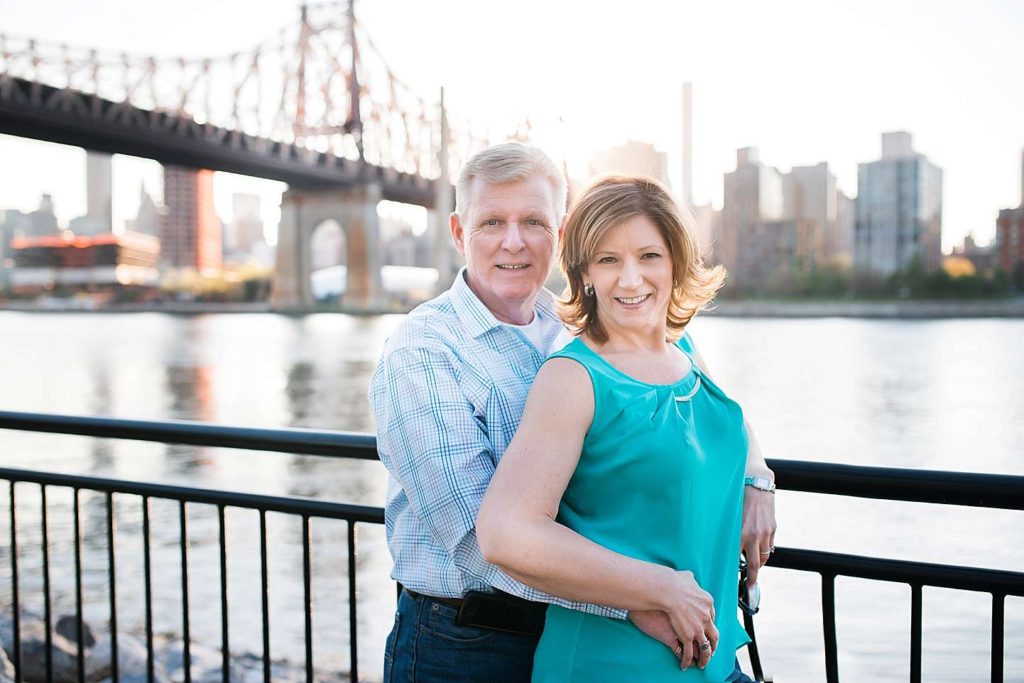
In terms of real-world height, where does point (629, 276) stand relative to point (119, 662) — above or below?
above

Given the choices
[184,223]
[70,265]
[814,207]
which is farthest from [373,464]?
[184,223]

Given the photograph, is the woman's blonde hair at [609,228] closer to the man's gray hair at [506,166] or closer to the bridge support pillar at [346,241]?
the man's gray hair at [506,166]

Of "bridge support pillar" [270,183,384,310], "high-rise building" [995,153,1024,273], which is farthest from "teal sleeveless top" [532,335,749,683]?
"high-rise building" [995,153,1024,273]

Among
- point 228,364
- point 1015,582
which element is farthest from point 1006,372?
point 1015,582

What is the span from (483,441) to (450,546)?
0.49ft

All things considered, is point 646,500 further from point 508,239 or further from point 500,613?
point 508,239

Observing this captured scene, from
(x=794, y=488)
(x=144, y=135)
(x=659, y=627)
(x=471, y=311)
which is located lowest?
(x=659, y=627)

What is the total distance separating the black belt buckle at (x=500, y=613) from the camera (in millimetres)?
1364

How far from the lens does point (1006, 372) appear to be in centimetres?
3228

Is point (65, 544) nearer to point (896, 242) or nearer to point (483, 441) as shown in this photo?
point (483, 441)

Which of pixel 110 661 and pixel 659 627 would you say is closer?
pixel 659 627

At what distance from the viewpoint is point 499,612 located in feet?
4.50

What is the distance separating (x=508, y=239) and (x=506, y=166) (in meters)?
0.11

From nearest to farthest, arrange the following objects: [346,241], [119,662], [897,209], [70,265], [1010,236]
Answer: [119,662]
[346,241]
[1010,236]
[897,209]
[70,265]
